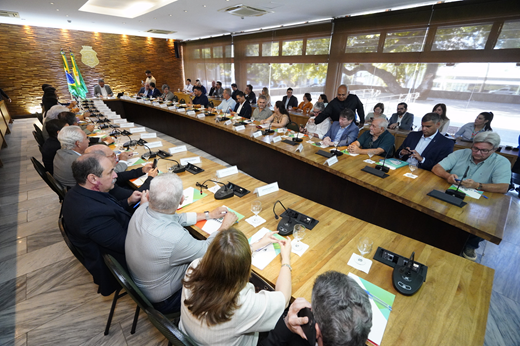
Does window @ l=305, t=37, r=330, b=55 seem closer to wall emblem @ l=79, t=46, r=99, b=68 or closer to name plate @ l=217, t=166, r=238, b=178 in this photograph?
name plate @ l=217, t=166, r=238, b=178

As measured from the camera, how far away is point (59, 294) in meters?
2.10

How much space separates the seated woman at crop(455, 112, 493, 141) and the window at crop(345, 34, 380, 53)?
9.89 feet

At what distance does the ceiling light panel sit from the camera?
634 centimetres

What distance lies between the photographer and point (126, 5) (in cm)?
676

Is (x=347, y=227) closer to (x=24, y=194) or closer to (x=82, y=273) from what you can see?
(x=82, y=273)

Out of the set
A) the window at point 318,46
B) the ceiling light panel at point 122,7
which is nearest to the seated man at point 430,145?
the window at point 318,46

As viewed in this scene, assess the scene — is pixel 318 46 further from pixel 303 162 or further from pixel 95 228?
pixel 95 228

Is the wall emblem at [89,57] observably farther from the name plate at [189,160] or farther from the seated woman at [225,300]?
the seated woman at [225,300]

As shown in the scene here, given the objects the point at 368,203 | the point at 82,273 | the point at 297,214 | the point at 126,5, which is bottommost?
the point at 82,273

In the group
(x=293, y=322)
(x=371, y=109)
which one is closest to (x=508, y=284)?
(x=293, y=322)

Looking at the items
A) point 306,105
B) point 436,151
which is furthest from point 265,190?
point 306,105

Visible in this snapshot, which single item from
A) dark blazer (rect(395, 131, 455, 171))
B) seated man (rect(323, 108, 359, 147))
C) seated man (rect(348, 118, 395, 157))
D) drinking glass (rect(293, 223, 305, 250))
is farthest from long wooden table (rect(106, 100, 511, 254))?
drinking glass (rect(293, 223, 305, 250))

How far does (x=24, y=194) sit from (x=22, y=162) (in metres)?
1.90

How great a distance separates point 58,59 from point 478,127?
14187 mm
